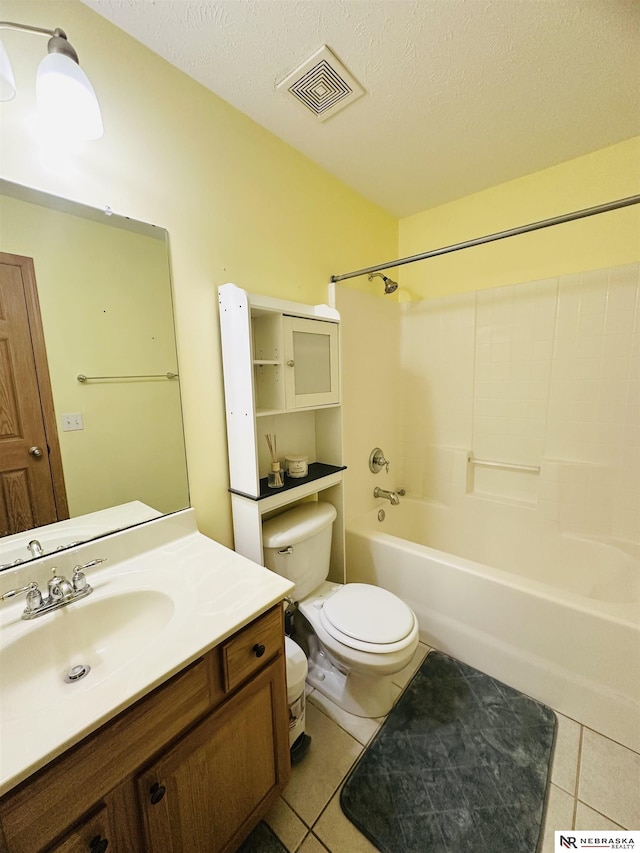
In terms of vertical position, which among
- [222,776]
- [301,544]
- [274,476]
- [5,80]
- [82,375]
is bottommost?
[222,776]

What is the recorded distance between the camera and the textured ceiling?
99 centimetres

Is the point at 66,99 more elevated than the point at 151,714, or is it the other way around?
the point at 66,99

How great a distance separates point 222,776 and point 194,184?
1784mm

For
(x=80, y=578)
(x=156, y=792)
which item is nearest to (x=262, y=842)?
(x=156, y=792)

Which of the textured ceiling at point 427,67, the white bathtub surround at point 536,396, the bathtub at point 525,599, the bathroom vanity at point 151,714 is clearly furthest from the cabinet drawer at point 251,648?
the textured ceiling at point 427,67

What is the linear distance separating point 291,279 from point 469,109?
0.96 m

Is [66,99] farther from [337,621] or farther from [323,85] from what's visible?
[337,621]

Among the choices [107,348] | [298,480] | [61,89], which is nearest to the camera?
[61,89]

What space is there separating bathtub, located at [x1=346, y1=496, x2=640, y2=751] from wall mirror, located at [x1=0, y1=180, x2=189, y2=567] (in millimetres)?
1162

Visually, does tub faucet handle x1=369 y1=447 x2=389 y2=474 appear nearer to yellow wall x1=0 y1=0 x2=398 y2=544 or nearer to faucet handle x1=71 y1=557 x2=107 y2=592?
yellow wall x1=0 y1=0 x2=398 y2=544

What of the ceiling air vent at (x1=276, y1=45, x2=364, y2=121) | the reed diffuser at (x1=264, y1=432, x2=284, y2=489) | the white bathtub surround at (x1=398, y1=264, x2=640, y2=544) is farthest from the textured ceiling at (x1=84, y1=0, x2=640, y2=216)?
the reed diffuser at (x1=264, y1=432, x2=284, y2=489)

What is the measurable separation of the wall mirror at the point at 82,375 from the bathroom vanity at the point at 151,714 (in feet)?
0.43

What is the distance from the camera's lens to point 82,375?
1.01m

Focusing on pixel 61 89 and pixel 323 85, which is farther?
pixel 323 85
